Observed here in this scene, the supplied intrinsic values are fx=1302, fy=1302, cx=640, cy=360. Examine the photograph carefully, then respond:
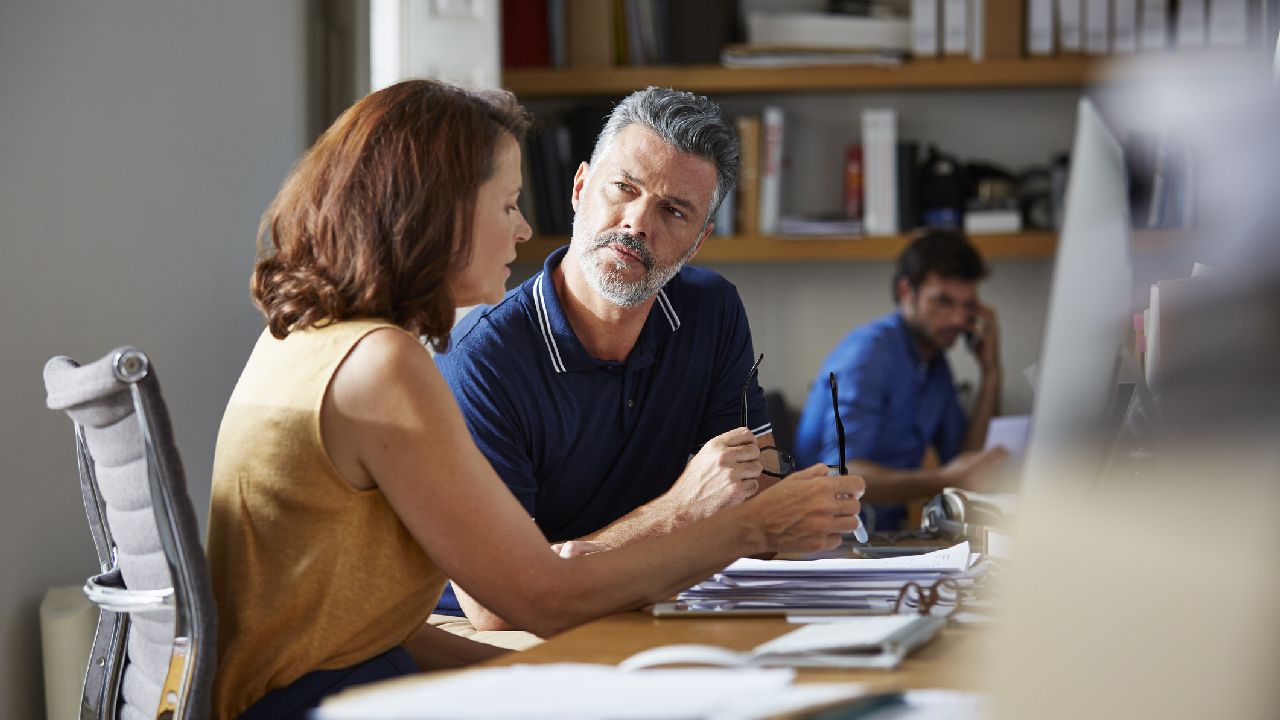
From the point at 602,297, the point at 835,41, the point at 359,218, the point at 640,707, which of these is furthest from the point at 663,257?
the point at 835,41

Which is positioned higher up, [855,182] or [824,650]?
[855,182]

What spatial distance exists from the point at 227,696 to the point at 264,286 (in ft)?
1.32

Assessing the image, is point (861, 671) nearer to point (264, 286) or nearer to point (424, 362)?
point (424, 362)

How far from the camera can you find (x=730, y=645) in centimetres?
105

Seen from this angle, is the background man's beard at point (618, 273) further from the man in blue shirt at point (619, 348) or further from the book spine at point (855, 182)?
the book spine at point (855, 182)

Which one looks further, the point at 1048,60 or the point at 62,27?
the point at 1048,60

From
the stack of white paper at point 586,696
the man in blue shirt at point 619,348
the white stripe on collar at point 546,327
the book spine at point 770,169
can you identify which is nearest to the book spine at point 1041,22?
the book spine at point 770,169

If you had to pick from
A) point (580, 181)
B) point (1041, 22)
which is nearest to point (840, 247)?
point (1041, 22)

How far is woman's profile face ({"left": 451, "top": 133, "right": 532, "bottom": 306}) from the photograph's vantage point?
1.35 m

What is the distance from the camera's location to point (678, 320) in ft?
6.76

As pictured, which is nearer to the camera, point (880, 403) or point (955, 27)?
point (880, 403)

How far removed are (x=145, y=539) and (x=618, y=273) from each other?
895 mm

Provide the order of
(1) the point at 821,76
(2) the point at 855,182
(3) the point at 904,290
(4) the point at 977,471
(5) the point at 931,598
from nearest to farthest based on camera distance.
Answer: (5) the point at 931,598, (4) the point at 977,471, (3) the point at 904,290, (1) the point at 821,76, (2) the point at 855,182

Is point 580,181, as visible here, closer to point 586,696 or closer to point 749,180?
point 586,696
